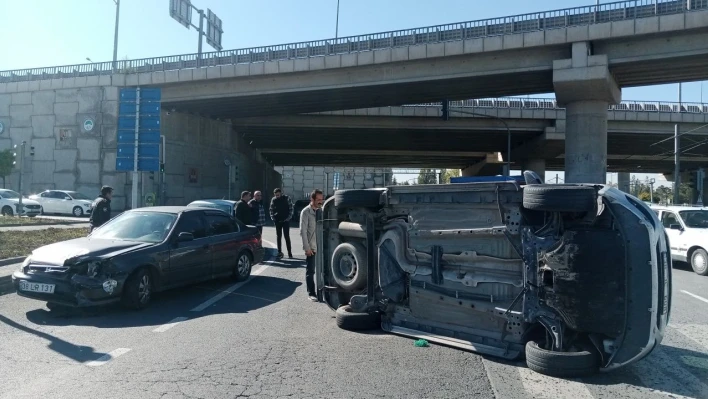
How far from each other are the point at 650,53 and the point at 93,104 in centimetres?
2949

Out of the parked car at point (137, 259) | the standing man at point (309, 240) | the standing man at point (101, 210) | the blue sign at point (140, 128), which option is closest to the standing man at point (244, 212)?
the parked car at point (137, 259)

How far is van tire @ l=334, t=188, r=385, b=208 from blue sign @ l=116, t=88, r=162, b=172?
9.93 m

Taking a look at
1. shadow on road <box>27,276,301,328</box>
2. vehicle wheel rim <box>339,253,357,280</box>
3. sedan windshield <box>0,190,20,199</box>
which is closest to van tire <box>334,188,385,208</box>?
vehicle wheel rim <box>339,253,357,280</box>

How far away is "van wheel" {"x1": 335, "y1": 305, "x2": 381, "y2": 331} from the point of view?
6.58m

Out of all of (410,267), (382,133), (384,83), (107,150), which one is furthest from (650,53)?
(107,150)

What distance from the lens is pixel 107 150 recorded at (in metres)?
32.5

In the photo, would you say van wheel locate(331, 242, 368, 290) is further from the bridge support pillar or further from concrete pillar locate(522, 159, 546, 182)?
concrete pillar locate(522, 159, 546, 182)

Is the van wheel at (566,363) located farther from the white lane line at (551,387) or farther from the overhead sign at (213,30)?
the overhead sign at (213,30)

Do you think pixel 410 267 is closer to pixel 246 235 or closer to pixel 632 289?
pixel 632 289

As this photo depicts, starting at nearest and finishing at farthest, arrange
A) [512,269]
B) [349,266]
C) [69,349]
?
[512,269]
[69,349]
[349,266]

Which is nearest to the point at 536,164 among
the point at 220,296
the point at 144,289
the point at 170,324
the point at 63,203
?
the point at 63,203

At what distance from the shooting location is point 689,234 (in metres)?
13.4

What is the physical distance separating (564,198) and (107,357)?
14.9 ft

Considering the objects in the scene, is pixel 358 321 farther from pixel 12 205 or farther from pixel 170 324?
pixel 12 205
